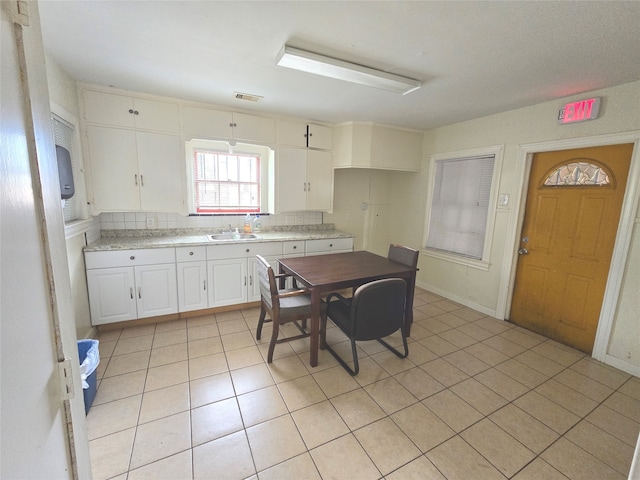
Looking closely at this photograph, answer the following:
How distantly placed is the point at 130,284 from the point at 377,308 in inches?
97.0

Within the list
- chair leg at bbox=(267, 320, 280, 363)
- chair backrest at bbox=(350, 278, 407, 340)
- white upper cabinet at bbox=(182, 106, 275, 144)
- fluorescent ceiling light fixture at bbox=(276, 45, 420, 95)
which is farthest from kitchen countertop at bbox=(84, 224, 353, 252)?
fluorescent ceiling light fixture at bbox=(276, 45, 420, 95)

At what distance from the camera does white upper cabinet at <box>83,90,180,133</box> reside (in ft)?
8.85

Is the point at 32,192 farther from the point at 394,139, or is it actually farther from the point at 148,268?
the point at 394,139

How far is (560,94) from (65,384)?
3.89 m

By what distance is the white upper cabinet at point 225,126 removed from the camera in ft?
10.2

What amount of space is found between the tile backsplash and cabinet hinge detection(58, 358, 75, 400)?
2.87 meters

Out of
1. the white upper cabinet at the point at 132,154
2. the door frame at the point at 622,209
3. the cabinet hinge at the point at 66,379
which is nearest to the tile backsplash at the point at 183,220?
the white upper cabinet at the point at 132,154

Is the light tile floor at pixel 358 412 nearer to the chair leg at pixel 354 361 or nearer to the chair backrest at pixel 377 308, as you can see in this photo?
the chair leg at pixel 354 361

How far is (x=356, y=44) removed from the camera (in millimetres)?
1854

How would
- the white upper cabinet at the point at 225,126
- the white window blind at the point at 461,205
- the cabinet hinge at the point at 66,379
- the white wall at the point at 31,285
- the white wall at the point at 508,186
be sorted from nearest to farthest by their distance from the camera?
the white wall at the point at 31,285 → the cabinet hinge at the point at 66,379 → the white wall at the point at 508,186 → the white upper cabinet at the point at 225,126 → the white window blind at the point at 461,205

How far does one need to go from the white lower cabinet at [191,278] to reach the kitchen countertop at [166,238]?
106mm

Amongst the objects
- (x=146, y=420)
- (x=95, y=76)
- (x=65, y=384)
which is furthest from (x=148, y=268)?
(x=65, y=384)

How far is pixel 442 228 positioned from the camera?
4.01 meters

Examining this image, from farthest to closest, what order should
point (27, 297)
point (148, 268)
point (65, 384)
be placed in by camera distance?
point (148, 268), point (65, 384), point (27, 297)
